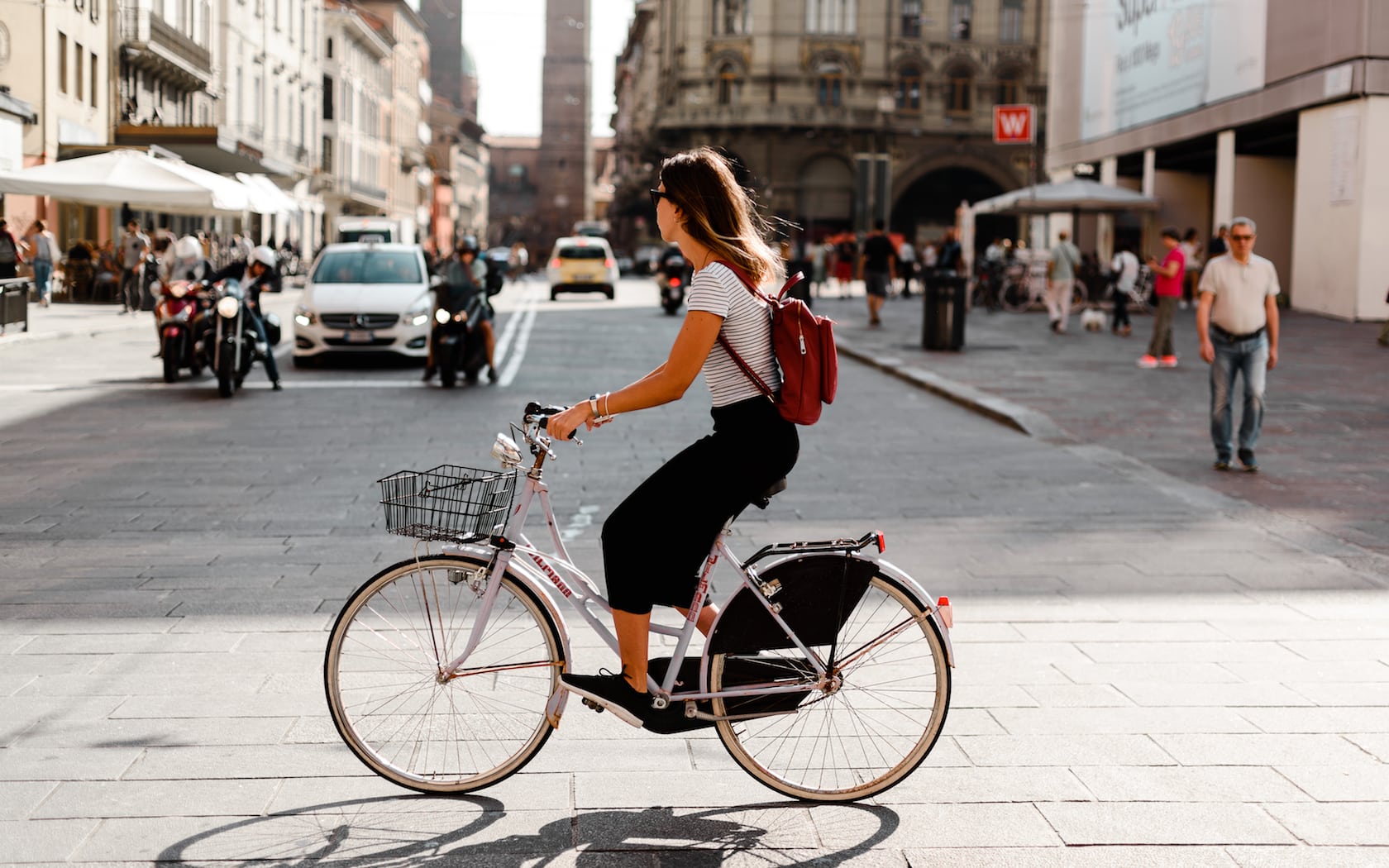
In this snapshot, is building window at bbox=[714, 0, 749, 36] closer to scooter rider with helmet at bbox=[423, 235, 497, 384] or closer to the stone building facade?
the stone building facade

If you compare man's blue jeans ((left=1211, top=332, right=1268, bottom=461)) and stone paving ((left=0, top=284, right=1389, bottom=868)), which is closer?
stone paving ((left=0, top=284, right=1389, bottom=868))

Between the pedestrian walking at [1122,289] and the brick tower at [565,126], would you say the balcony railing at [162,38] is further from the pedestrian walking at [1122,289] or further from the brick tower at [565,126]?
the brick tower at [565,126]

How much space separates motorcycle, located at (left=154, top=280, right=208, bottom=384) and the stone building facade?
53.3 meters

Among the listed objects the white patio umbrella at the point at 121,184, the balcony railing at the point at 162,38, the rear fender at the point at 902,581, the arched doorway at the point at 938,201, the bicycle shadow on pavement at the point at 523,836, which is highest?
the balcony railing at the point at 162,38

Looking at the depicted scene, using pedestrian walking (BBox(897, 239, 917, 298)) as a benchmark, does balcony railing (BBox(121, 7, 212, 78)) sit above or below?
above

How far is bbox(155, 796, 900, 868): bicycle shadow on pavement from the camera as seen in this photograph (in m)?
3.82

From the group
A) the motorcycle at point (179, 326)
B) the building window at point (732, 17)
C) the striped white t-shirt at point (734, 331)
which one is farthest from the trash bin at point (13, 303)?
the building window at point (732, 17)

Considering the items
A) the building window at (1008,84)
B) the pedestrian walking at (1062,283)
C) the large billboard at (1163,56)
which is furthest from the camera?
the building window at (1008,84)

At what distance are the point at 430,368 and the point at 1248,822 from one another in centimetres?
1377

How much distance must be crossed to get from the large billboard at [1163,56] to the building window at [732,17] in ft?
81.0

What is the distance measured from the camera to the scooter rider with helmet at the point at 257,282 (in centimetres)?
1628

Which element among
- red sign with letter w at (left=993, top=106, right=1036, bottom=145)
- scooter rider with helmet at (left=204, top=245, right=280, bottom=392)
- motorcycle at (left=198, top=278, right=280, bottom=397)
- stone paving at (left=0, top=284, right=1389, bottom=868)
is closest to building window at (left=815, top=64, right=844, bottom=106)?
red sign with letter w at (left=993, top=106, right=1036, bottom=145)

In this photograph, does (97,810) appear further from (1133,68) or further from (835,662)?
(1133,68)

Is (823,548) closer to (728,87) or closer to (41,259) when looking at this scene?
(41,259)
